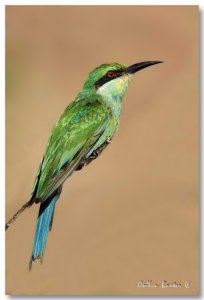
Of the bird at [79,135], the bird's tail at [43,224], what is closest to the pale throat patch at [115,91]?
the bird at [79,135]

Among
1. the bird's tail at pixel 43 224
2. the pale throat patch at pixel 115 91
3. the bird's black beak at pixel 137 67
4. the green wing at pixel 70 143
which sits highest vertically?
the bird's black beak at pixel 137 67

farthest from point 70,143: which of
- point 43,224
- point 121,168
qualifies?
point 43,224

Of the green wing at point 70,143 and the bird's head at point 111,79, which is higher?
the bird's head at point 111,79

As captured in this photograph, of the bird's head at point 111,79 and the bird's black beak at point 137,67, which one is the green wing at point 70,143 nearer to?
the bird's head at point 111,79

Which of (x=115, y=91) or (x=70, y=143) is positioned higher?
(x=115, y=91)

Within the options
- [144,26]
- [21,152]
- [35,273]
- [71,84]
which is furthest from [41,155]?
[144,26]

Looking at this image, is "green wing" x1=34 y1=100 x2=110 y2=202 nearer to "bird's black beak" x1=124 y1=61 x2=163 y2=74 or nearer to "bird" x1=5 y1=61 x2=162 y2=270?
"bird" x1=5 y1=61 x2=162 y2=270

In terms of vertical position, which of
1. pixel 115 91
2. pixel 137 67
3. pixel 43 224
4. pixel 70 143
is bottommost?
pixel 43 224

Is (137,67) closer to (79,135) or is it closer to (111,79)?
(111,79)
